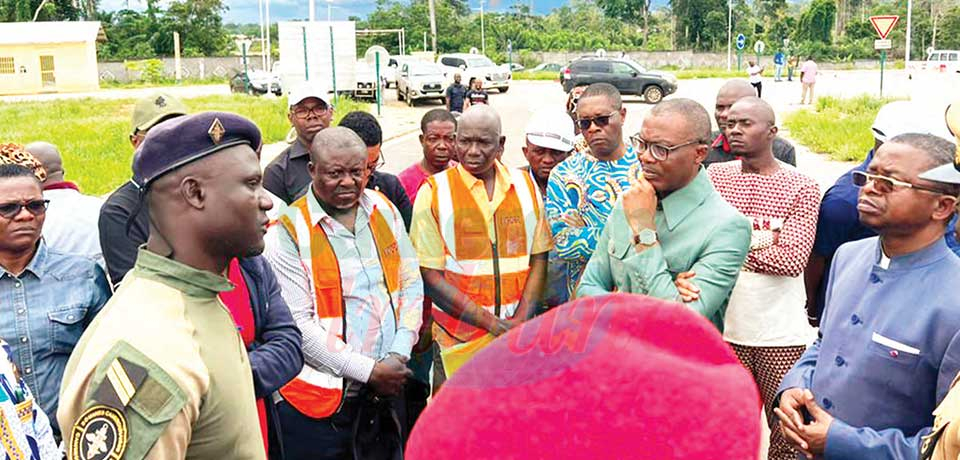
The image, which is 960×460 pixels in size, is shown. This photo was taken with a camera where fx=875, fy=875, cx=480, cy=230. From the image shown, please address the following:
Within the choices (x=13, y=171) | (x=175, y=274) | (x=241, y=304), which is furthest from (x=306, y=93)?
(x=175, y=274)

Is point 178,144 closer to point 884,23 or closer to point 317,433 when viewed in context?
point 317,433

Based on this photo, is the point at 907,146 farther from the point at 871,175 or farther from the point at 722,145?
the point at 722,145

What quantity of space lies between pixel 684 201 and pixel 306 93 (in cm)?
294

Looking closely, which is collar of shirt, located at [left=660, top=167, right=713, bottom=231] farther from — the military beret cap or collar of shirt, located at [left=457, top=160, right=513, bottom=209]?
the military beret cap

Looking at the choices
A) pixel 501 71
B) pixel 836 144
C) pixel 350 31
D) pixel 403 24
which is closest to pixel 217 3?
pixel 403 24

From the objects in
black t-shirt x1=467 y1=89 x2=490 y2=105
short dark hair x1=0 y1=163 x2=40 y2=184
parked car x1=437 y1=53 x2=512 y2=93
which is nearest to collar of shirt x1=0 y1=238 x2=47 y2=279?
short dark hair x1=0 y1=163 x2=40 y2=184

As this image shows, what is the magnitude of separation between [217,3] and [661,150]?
67.0 m

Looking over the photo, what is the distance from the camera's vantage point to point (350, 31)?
2281cm

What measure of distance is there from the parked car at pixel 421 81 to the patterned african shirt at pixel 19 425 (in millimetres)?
27181

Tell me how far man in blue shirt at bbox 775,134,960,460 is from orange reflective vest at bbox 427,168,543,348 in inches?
57.1

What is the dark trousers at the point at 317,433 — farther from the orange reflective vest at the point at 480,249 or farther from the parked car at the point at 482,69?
the parked car at the point at 482,69

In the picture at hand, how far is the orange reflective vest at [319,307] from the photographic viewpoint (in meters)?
3.53

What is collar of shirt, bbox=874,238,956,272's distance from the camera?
2.56 meters

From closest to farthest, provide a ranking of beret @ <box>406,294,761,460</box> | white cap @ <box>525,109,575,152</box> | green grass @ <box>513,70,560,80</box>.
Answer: beret @ <box>406,294,761,460</box> → white cap @ <box>525,109,575,152</box> → green grass @ <box>513,70,560,80</box>
